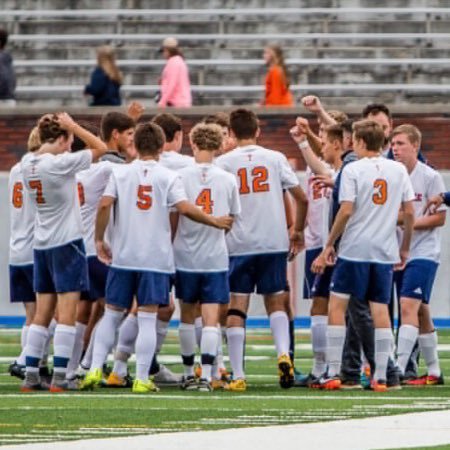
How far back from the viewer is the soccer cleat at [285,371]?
15484 millimetres

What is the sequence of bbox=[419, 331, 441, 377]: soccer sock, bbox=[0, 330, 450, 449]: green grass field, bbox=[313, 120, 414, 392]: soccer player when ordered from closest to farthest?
bbox=[0, 330, 450, 449]: green grass field, bbox=[313, 120, 414, 392]: soccer player, bbox=[419, 331, 441, 377]: soccer sock

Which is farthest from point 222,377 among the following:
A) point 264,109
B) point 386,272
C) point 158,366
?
point 264,109

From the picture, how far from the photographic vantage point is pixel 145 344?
15.3 meters

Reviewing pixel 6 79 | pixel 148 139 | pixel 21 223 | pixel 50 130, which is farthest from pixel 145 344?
pixel 6 79

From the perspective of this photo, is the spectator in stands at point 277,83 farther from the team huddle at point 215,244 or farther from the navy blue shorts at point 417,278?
the navy blue shorts at point 417,278

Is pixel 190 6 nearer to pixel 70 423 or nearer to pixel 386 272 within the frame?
pixel 386 272

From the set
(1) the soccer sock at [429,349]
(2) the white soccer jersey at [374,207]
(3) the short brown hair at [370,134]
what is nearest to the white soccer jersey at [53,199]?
(2) the white soccer jersey at [374,207]

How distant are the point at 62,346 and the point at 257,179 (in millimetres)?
1739

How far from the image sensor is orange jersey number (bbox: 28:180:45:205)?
50.8ft

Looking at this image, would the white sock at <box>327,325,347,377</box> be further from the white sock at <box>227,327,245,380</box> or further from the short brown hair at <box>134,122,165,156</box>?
the short brown hair at <box>134,122,165,156</box>

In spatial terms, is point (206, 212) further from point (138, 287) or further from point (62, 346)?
point (62, 346)

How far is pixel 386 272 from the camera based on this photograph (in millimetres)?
15422

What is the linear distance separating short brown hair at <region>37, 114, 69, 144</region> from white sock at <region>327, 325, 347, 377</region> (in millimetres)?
2159

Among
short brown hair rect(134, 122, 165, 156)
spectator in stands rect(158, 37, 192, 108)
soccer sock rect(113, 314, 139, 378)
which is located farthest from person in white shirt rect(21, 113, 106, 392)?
spectator in stands rect(158, 37, 192, 108)
